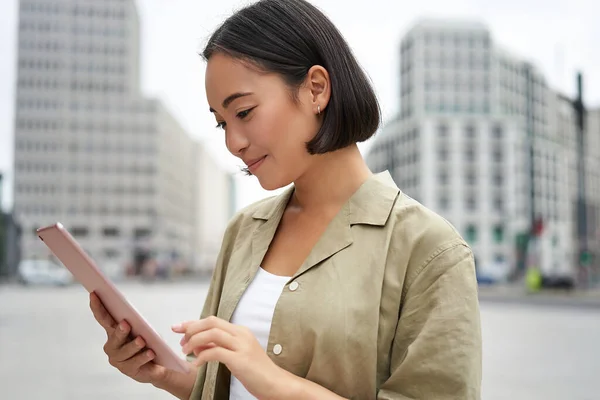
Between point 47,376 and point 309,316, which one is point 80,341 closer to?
point 47,376

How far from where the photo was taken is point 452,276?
1.42m

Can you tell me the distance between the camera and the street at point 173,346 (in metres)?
7.26

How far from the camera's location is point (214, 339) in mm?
1318

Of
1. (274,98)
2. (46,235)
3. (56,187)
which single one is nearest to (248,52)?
(274,98)

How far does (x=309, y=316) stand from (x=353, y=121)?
435mm

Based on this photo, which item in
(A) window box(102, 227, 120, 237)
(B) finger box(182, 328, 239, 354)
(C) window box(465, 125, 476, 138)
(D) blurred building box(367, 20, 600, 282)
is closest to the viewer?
(B) finger box(182, 328, 239, 354)

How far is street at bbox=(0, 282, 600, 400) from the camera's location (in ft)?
23.8

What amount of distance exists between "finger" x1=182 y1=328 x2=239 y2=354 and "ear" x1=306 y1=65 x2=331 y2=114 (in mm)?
527

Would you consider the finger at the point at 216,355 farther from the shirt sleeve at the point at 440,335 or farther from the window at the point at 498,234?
the window at the point at 498,234

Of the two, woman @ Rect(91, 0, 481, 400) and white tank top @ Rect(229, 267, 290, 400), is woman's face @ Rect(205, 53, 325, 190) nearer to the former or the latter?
woman @ Rect(91, 0, 481, 400)

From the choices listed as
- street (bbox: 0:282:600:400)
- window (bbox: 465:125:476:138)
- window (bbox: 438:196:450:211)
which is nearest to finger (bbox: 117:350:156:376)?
street (bbox: 0:282:600:400)

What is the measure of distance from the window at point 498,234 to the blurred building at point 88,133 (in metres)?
36.8

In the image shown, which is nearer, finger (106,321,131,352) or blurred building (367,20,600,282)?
finger (106,321,131,352)

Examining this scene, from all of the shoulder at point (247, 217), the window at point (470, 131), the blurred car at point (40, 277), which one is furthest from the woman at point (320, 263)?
the window at point (470, 131)
